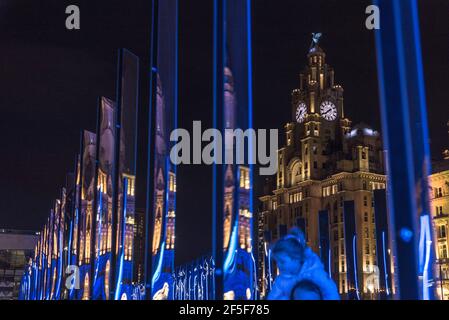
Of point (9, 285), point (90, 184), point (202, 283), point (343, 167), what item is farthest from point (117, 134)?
point (9, 285)

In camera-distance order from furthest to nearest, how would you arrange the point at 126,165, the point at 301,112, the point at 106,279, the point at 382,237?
the point at 301,112 < the point at 382,237 < the point at 106,279 < the point at 126,165

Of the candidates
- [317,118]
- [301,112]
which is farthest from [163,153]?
[301,112]

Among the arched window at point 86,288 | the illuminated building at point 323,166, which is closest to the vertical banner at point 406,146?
the arched window at point 86,288

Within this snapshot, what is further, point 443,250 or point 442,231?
point 442,231

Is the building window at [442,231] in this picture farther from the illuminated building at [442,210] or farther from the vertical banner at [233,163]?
the vertical banner at [233,163]

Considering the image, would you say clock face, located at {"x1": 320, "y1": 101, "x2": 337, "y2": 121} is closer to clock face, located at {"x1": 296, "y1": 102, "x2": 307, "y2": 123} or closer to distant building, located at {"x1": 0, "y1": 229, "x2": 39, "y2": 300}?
clock face, located at {"x1": 296, "y1": 102, "x2": 307, "y2": 123}

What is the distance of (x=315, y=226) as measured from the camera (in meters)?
80.6

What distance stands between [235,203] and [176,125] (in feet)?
15.6

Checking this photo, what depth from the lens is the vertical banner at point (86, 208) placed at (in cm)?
2259

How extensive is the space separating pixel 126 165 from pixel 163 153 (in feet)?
12.8

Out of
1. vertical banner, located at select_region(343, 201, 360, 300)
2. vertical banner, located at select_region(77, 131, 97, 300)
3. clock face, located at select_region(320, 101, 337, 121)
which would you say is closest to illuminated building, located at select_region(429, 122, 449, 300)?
clock face, located at select_region(320, 101, 337, 121)

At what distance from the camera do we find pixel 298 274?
28.4 ft

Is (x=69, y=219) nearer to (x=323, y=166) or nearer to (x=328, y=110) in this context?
(x=323, y=166)
